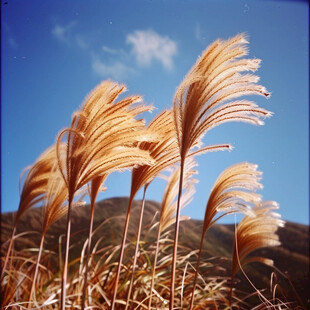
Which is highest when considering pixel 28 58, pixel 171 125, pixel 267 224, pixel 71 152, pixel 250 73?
pixel 28 58

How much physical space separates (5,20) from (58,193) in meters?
1.39

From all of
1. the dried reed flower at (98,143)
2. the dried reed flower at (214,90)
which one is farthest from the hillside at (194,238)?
the dried reed flower at (214,90)

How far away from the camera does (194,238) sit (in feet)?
11.5

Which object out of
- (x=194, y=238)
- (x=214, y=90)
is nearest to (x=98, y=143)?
(x=214, y=90)

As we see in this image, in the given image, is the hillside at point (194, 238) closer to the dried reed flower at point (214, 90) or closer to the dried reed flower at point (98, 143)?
the dried reed flower at point (98, 143)

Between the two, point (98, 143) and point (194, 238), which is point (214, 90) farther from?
point (194, 238)

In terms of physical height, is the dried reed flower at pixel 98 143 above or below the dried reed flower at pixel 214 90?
below

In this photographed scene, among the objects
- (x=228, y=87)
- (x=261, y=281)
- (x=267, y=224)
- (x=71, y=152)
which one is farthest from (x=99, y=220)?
(x=228, y=87)

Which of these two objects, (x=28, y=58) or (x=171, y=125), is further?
(x=28, y=58)

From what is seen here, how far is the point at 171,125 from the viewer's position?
1.56 meters

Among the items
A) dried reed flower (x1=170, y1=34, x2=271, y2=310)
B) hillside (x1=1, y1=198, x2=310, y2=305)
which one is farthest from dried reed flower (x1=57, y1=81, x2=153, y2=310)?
hillside (x1=1, y1=198, x2=310, y2=305)

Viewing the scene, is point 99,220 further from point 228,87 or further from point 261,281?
point 228,87

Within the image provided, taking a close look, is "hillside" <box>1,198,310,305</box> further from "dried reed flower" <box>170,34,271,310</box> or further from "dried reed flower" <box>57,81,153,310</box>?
"dried reed flower" <box>170,34,271,310</box>

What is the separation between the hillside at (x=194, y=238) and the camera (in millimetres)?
2842
